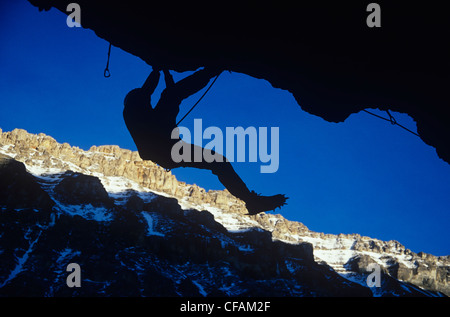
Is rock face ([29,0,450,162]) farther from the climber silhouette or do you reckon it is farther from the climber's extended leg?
the climber's extended leg

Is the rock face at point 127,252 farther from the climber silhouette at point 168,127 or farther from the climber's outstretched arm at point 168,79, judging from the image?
the climber's outstretched arm at point 168,79

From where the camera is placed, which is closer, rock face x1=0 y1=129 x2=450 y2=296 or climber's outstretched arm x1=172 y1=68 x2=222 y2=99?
climber's outstretched arm x1=172 y1=68 x2=222 y2=99

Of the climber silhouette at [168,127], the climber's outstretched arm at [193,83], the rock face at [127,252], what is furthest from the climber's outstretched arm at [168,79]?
the rock face at [127,252]

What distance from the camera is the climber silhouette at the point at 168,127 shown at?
229 inches

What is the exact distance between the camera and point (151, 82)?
623 cm

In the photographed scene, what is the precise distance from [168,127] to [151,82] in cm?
100

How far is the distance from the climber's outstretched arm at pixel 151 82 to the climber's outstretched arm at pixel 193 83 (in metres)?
0.39

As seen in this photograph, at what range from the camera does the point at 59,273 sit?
98625mm

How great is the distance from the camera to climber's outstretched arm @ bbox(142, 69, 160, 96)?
20.0ft

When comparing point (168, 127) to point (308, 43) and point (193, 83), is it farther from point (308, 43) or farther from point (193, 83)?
point (308, 43)

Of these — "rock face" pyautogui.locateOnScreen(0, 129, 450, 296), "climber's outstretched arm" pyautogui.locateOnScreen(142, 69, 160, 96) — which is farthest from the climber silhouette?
"rock face" pyautogui.locateOnScreen(0, 129, 450, 296)
